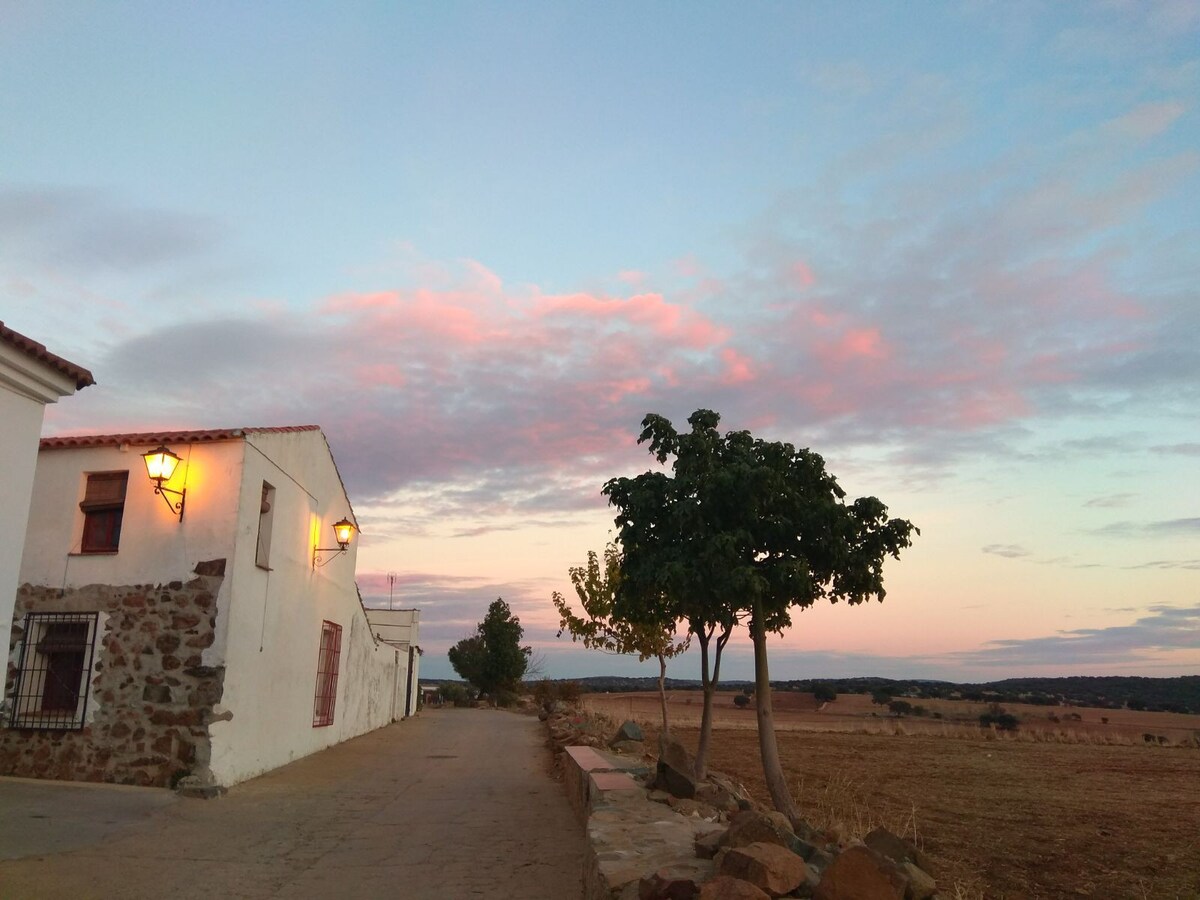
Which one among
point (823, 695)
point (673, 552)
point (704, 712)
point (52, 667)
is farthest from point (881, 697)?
point (52, 667)

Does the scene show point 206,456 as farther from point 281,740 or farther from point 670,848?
point 670,848

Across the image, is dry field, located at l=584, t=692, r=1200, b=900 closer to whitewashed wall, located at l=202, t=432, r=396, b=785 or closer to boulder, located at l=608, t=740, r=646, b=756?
boulder, located at l=608, t=740, r=646, b=756

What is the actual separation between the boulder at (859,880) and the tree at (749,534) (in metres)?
5.58

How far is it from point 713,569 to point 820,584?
1734 millimetres

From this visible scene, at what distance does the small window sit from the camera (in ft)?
43.2

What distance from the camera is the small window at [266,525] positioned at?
43.2 feet

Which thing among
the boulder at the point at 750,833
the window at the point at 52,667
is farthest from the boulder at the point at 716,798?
the window at the point at 52,667

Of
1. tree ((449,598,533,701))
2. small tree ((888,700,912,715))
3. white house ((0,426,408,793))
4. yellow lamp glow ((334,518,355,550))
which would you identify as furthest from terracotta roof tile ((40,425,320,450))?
small tree ((888,700,912,715))

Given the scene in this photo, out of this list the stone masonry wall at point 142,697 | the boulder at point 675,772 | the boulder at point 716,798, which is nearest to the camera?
the boulder at point 675,772

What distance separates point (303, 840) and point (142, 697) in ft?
14.1

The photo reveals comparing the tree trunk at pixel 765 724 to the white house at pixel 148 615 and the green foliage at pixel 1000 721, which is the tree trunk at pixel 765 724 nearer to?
the white house at pixel 148 615

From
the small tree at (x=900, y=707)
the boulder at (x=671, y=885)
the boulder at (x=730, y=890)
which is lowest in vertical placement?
the small tree at (x=900, y=707)

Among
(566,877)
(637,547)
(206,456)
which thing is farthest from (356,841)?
(206,456)

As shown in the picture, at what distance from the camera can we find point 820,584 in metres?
11.2
